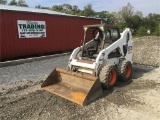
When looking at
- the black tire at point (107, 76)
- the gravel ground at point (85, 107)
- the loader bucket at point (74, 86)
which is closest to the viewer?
the gravel ground at point (85, 107)

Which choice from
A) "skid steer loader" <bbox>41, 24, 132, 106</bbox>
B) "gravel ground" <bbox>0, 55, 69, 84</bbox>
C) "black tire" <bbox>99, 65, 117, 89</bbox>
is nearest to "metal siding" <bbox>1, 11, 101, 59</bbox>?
"gravel ground" <bbox>0, 55, 69, 84</bbox>

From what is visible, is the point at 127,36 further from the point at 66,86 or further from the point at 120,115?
the point at 120,115

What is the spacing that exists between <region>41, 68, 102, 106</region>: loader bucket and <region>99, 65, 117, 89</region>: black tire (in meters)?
0.46

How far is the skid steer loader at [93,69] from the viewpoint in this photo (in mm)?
5827

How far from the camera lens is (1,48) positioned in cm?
1157

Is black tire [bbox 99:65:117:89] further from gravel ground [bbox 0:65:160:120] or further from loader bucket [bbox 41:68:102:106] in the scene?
loader bucket [bbox 41:68:102:106]

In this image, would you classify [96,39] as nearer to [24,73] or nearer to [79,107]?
[79,107]

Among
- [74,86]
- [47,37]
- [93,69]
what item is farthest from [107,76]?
[47,37]

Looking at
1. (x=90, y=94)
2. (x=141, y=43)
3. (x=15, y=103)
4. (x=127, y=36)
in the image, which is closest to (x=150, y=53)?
(x=141, y=43)

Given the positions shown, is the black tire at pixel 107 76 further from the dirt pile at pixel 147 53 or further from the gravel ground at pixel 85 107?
the dirt pile at pixel 147 53

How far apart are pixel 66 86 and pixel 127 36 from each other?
3.06 meters

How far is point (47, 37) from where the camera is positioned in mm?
14039

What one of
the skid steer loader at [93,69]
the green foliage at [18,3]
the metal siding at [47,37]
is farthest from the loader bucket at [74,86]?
the green foliage at [18,3]

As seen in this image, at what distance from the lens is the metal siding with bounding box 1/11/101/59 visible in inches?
464
